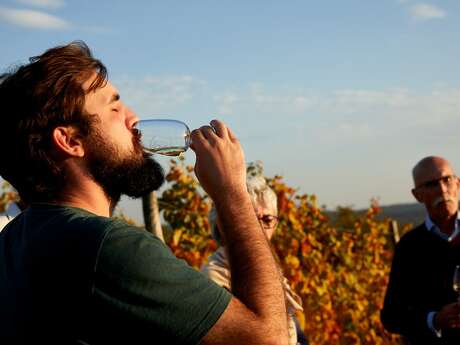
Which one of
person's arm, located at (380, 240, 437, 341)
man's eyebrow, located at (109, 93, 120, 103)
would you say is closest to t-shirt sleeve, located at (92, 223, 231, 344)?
man's eyebrow, located at (109, 93, 120, 103)

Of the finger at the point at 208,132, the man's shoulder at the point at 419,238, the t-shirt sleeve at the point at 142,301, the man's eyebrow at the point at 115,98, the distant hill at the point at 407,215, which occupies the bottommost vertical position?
the distant hill at the point at 407,215

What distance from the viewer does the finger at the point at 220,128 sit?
86.2 inches

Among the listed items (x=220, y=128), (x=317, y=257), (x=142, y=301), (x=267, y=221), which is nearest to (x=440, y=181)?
(x=267, y=221)

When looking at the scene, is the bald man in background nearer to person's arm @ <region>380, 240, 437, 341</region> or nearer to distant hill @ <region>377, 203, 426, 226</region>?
person's arm @ <region>380, 240, 437, 341</region>

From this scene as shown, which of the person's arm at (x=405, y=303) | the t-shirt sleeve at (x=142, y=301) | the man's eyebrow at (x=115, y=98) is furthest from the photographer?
the person's arm at (x=405, y=303)

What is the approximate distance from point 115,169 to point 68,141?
158mm

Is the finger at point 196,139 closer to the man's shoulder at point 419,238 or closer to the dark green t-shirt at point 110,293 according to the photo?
the dark green t-shirt at point 110,293

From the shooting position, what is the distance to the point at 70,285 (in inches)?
70.2

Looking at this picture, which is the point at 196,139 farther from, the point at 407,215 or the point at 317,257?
the point at 407,215

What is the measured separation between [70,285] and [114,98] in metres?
0.73

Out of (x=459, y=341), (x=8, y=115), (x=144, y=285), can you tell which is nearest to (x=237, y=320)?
(x=144, y=285)

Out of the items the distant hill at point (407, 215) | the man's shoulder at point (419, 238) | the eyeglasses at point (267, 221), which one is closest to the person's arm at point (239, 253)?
the eyeglasses at point (267, 221)

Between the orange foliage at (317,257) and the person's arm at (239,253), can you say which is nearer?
the person's arm at (239,253)

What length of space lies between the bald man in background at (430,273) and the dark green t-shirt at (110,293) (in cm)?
341
